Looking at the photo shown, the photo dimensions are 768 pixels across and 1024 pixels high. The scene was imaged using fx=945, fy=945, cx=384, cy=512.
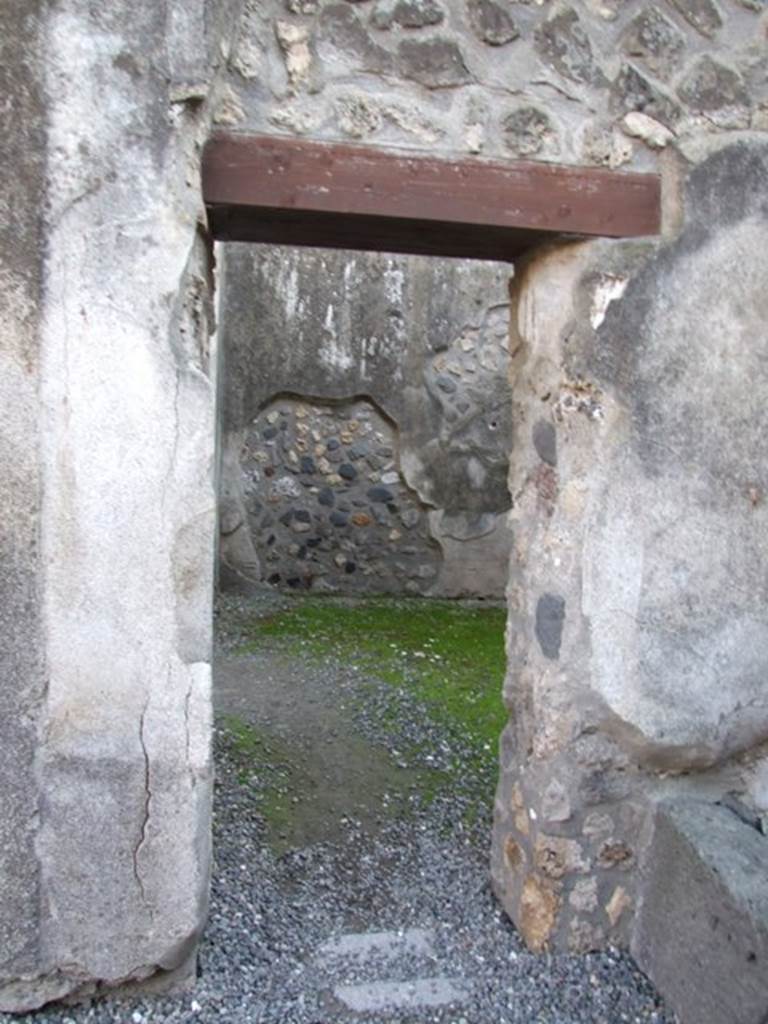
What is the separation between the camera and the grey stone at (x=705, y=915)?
2.11 m

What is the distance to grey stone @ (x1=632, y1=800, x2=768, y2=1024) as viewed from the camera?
6.91 ft

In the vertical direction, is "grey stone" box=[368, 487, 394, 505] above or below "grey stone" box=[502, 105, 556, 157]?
below

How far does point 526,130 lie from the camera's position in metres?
2.40

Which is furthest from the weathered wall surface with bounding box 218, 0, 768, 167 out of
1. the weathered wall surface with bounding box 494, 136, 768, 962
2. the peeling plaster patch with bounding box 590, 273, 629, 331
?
the peeling plaster patch with bounding box 590, 273, 629, 331

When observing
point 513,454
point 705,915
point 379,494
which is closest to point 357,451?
point 379,494

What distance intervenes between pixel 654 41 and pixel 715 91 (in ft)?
0.69

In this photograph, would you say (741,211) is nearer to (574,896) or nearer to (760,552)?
(760,552)

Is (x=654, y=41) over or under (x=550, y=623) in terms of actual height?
over

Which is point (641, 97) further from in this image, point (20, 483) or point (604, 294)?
point (20, 483)

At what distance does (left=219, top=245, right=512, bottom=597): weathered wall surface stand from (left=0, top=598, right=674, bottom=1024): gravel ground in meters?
3.08

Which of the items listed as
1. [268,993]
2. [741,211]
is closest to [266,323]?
[741,211]

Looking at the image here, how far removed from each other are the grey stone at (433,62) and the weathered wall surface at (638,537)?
0.52 meters

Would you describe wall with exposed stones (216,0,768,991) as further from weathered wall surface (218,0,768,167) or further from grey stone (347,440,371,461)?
grey stone (347,440,371,461)

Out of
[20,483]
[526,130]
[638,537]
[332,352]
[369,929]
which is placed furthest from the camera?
[332,352]
